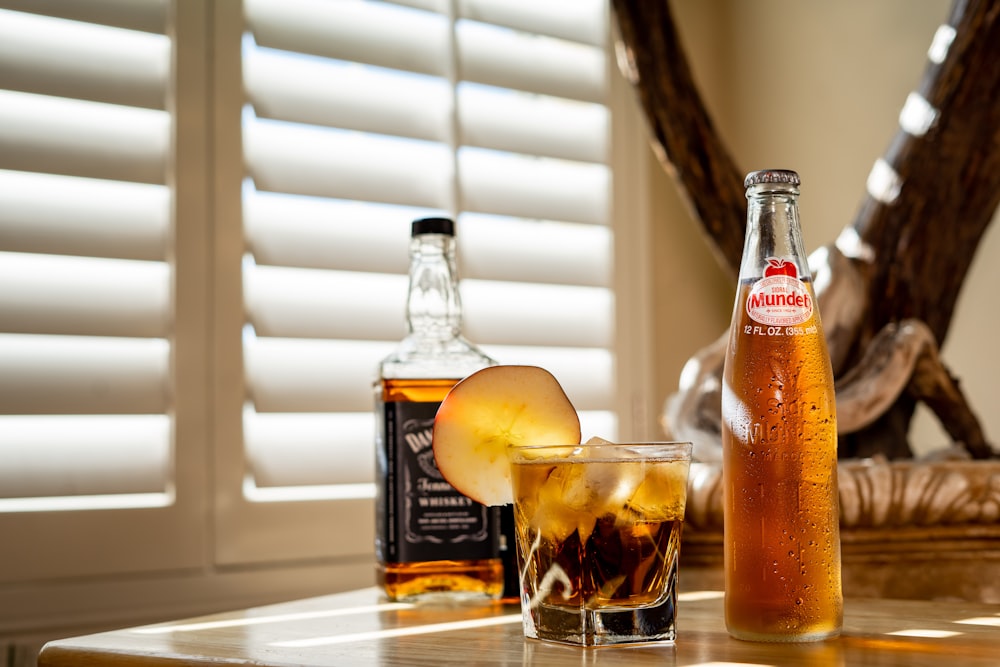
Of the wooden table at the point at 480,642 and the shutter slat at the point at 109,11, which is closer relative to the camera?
the wooden table at the point at 480,642

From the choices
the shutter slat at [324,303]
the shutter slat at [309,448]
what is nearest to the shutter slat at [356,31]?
the shutter slat at [324,303]

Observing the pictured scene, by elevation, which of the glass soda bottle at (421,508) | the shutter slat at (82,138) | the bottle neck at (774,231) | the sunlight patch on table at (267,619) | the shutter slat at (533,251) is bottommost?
the sunlight patch on table at (267,619)

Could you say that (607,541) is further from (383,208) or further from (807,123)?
(807,123)

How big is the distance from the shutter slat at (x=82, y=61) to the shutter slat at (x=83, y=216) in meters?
0.12

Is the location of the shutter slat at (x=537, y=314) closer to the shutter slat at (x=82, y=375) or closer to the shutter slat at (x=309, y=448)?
the shutter slat at (x=309, y=448)

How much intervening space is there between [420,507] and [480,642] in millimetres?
227

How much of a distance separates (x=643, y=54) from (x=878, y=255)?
522 millimetres

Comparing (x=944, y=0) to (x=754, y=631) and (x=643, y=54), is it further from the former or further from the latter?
(x=754, y=631)

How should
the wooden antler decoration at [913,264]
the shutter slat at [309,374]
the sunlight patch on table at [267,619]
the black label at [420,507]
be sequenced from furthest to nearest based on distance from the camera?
the shutter slat at [309,374] → the wooden antler decoration at [913,264] → the black label at [420,507] → the sunlight patch on table at [267,619]

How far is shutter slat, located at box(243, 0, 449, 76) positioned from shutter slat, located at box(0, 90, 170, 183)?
9.3 inches

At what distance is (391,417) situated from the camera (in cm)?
91

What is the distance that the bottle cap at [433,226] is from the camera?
924mm

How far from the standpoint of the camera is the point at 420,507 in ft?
2.96

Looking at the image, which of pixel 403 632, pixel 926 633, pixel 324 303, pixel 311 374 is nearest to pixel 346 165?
pixel 324 303
